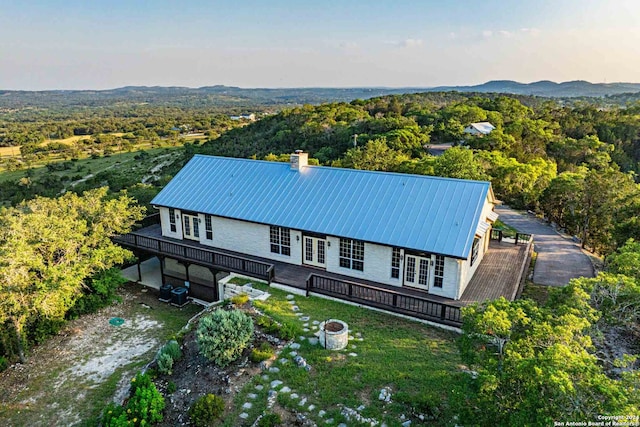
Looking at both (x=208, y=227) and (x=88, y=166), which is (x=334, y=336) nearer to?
(x=208, y=227)

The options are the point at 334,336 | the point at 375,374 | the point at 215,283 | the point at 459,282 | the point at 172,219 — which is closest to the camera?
the point at 375,374

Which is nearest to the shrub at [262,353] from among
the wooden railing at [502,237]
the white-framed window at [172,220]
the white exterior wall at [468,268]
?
the white exterior wall at [468,268]

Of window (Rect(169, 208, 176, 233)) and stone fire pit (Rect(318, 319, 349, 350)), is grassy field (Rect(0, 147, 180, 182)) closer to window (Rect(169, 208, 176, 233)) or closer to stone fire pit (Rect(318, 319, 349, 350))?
window (Rect(169, 208, 176, 233))

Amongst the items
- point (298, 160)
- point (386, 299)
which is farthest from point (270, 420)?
point (298, 160)

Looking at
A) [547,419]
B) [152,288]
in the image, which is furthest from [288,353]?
[152,288]

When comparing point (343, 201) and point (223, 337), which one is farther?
point (343, 201)

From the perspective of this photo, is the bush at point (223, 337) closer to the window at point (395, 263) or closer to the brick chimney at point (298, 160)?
the window at point (395, 263)

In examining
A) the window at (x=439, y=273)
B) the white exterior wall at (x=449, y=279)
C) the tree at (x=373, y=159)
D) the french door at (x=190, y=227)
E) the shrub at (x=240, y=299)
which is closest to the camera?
the white exterior wall at (x=449, y=279)
